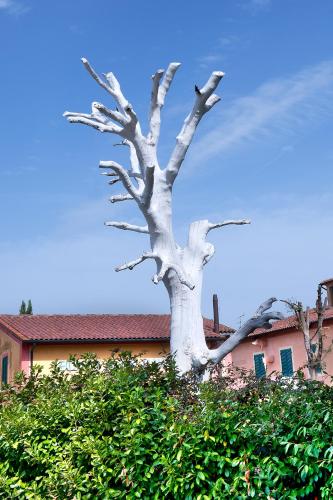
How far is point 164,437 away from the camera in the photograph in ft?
17.5

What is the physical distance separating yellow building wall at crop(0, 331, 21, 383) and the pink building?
9104mm

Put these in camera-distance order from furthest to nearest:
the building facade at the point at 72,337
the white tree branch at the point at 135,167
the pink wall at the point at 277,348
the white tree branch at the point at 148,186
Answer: the building facade at the point at 72,337, the pink wall at the point at 277,348, the white tree branch at the point at 135,167, the white tree branch at the point at 148,186

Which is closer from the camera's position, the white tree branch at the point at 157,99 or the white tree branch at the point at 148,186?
the white tree branch at the point at 148,186

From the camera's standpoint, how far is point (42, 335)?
2617 centimetres

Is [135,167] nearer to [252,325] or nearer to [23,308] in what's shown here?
[252,325]

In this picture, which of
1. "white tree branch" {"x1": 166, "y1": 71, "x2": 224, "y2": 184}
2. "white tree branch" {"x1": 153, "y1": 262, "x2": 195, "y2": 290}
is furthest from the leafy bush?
"white tree branch" {"x1": 166, "y1": 71, "x2": 224, "y2": 184}

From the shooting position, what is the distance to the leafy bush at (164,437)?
481 centimetres

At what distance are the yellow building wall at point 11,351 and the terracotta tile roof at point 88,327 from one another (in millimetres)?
410

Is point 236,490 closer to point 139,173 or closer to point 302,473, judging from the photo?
point 302,473

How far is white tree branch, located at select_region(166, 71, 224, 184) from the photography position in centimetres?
1068

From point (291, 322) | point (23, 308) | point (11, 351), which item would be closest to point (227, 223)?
point (291, 322)

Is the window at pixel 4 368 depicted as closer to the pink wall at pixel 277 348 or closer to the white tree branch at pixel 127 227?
the pink wall at pixel 277 348

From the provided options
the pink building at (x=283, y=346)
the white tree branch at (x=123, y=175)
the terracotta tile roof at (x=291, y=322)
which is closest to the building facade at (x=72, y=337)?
the pink building at (x=283, y=346)

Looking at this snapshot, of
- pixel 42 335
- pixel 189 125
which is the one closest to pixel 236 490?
pixel 189 125
